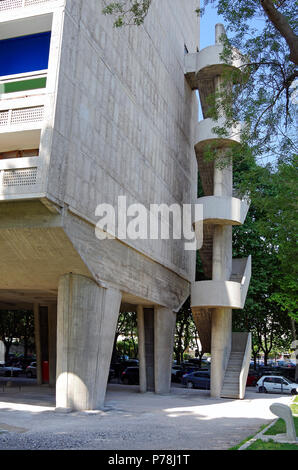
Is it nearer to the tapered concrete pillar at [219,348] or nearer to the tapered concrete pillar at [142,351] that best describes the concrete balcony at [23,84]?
the tapered concrete pillar at [142,351]

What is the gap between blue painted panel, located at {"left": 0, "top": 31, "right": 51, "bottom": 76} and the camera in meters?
17.0

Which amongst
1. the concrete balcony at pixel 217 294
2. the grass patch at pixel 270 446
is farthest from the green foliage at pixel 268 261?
the grass patch at pixel 270 446

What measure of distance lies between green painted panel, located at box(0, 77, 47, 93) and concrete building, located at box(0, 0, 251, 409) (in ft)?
0.11

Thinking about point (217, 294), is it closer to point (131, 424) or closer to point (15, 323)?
point (131, 424)

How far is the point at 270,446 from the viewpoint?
9992 mm

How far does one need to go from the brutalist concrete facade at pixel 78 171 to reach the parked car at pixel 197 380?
1073cm

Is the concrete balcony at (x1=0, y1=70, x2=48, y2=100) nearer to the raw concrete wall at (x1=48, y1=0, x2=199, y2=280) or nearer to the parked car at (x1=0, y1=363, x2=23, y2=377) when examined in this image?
the raw concrete wall at (x1=48, y1=0, x2=199, y2=280)

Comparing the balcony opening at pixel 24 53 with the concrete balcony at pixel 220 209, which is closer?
the balcony opening at pixel 24 53

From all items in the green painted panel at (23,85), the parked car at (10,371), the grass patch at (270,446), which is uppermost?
the green painted panel at (23,85)

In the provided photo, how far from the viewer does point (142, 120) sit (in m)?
21.8

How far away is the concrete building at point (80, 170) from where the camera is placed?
47.9ft

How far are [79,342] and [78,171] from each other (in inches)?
236

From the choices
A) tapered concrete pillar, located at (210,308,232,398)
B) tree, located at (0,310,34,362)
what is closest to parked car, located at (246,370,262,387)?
tapered concrete pillar, located at (210,308,232,398)

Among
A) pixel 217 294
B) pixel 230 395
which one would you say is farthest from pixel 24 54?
pixel 230 395
